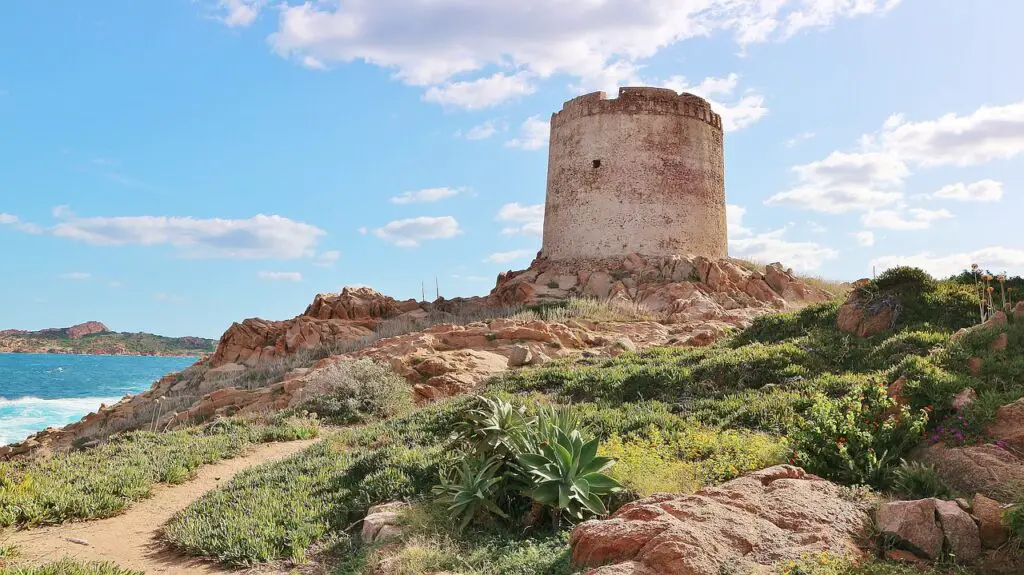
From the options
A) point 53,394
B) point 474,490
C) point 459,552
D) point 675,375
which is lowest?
point 53,394

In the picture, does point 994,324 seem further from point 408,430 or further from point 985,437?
point 408,430

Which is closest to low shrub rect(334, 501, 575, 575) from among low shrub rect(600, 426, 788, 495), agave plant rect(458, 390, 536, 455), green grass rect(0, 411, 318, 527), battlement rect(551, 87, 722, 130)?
agave plant rect(458, 390, 536, 455)

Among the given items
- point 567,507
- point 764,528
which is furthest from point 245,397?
point 764,528

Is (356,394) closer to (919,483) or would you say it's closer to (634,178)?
(919,483)

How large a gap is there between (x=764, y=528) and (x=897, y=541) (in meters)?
0.90

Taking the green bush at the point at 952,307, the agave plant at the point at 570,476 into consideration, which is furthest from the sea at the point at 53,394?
the green bush at the point at 952,307

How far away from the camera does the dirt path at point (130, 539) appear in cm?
700

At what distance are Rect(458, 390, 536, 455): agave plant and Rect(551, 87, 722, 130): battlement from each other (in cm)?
1763

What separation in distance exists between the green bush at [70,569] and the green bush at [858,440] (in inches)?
240

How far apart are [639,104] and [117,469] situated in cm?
1836

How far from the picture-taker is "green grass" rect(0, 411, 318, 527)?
8266 millimetres

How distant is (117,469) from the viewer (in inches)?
389

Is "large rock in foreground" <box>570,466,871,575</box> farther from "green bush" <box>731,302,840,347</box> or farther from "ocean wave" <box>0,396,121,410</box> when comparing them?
"ocean wave" <box>0,396,121,410</box>

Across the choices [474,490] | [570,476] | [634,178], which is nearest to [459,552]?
[474,490]
